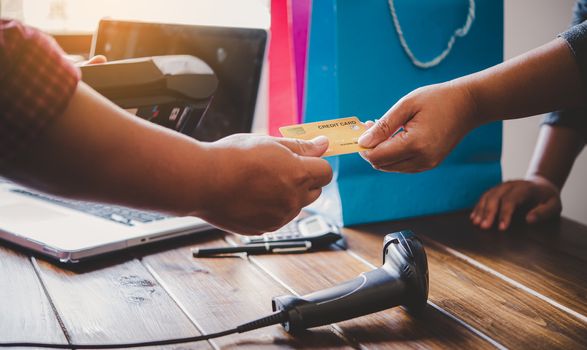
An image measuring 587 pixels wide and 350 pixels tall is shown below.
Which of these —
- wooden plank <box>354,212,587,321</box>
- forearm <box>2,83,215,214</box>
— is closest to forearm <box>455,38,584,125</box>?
wooden plank <box>354,212,587,321</box>

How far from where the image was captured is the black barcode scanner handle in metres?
0.56

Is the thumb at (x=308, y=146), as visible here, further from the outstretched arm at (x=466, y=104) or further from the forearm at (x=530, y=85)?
the forearm at (x=530, y=85)

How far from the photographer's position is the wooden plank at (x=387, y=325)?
54 cm

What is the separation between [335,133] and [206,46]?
51 cm

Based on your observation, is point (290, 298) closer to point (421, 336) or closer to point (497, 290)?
point (421, 336)

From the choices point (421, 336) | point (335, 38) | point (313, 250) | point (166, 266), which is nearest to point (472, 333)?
point (421, 336)

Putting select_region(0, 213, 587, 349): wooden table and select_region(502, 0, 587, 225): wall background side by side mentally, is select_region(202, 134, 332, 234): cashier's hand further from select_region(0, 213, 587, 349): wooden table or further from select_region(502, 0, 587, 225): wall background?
select_region(502, 0, 587, 225): wall background

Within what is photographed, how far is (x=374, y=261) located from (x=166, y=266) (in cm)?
29

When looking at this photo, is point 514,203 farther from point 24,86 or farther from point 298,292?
point 24,86

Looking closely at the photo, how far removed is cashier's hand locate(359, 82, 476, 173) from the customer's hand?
24 centimetres

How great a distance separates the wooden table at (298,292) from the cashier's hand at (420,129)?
150 millimetres

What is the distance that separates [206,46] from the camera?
1.11m

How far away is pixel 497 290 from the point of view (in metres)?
0.67

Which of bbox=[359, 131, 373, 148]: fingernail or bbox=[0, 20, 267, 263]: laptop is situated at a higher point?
bbox=[0, 20, 267, 263]: laptop
